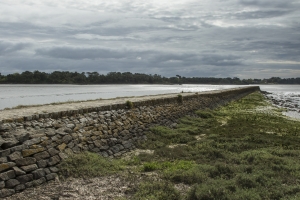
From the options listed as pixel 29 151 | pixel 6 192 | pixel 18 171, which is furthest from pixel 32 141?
pixel 6 192

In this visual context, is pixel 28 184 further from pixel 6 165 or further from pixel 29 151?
pixel 29 151

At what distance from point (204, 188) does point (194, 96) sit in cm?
2287

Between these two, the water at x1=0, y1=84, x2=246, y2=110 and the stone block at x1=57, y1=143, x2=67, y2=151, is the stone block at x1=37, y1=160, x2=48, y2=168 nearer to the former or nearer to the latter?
the stone block at x1=57, y1=143, x2=67, y2=151

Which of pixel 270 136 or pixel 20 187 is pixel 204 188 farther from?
pixel 270 136

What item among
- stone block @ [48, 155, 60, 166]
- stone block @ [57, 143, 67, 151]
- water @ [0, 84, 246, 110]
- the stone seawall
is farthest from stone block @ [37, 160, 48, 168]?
water @ [0, 84, 246, 110]

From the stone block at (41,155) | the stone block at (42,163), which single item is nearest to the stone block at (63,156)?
the stone block at (41,155)

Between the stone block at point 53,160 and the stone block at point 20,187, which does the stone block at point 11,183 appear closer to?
the stone block at point 20,187

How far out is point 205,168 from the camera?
34.5ft

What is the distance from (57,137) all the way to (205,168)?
4883 mm

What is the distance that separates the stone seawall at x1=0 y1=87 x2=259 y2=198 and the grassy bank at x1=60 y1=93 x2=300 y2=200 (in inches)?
24.7

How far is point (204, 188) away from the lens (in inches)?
335

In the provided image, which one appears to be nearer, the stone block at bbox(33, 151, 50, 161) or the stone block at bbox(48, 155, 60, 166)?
the stone block at bbox(33, 151, 50, 161)

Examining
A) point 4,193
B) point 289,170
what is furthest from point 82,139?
point 289,170

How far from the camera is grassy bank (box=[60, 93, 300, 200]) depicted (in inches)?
333
